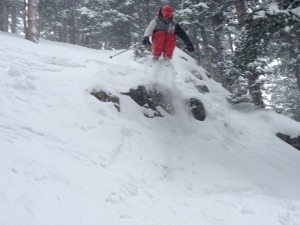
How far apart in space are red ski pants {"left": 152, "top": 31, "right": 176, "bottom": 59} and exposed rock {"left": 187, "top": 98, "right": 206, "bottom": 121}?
1.96 metres

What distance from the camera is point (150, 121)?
951cm

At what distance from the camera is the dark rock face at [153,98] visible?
32.9 feet

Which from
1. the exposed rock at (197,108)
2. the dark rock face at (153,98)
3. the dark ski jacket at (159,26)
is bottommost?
the exposed rock at (197,108)

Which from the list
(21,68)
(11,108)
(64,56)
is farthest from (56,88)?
(64,56)

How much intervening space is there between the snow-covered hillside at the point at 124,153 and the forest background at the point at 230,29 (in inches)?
76.5

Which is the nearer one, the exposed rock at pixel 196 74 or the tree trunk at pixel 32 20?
the exposed rock at pixel 196 74

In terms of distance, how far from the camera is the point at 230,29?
1700 cm

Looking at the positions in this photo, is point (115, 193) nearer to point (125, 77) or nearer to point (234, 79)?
point (125, 77)

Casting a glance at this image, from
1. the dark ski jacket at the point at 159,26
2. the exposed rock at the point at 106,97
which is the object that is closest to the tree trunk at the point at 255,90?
the dark ski jacket at the point at 159,26

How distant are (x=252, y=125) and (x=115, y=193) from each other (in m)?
7.80

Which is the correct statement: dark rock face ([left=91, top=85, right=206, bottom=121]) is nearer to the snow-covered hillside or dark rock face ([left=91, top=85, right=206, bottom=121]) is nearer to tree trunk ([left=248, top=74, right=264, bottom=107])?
the snow-covered hillside

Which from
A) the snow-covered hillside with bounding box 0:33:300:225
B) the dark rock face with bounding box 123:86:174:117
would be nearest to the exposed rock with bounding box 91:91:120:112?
the snow-covered hillside with bounding box 0:33:300:225

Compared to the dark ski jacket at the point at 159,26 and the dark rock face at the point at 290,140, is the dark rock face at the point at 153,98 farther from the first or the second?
the dark rock face at the point at 290,140

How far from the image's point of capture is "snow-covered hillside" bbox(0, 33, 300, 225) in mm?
4840
